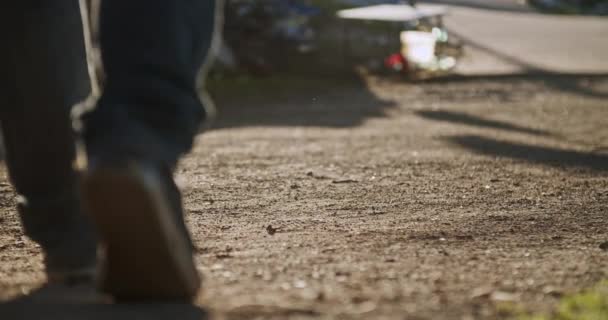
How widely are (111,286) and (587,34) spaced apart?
21423 mm

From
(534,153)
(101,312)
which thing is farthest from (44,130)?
(534,153)

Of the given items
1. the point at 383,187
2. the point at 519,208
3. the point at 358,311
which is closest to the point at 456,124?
the point at 383,187

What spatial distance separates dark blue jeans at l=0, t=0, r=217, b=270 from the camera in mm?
2084

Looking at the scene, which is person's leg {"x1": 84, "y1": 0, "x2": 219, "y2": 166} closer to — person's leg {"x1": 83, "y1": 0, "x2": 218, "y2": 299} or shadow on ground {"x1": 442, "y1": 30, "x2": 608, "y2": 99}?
person's leg {"x1": 83, "y1": 0, "x2": 218, "y2": 299}

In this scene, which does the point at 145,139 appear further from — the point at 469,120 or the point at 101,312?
the point at 469,120

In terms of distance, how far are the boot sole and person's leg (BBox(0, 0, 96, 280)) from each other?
46 cm

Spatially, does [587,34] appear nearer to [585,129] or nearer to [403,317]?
[585,129]

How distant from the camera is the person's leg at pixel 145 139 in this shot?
76.1 inches

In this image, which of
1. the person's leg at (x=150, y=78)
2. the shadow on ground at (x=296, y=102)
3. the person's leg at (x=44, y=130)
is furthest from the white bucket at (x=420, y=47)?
the person's leg at (x=150, y=78)

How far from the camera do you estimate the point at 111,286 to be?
2047mm

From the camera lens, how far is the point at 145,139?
200cm

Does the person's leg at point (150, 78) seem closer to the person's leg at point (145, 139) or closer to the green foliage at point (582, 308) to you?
the person's leg at point (145, 139)

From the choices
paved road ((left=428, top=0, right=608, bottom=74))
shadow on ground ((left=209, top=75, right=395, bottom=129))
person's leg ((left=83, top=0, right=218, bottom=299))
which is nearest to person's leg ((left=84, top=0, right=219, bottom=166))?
person's leg ((left=83, top=0, right=218, bottom=299))

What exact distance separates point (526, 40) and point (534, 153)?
48.0ft
